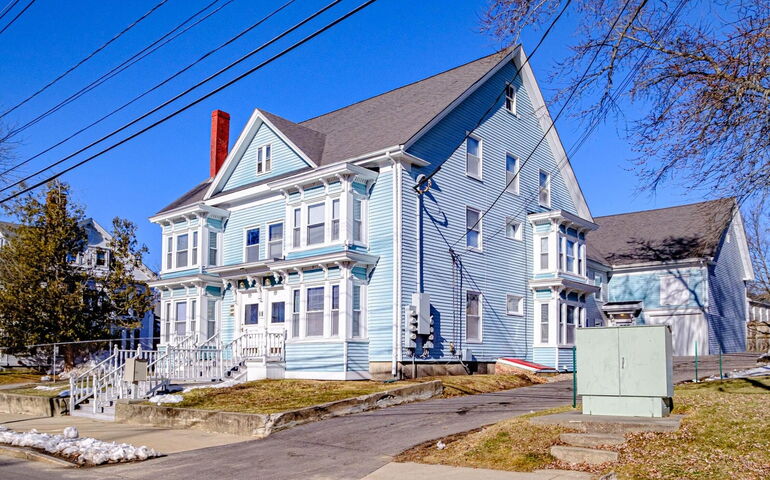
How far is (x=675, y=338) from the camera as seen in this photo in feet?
123

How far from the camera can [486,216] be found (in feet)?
91.0

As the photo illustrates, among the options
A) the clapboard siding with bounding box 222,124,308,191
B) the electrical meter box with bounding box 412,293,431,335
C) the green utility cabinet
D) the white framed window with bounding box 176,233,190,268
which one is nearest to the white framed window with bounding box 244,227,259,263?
the clapboard siding with bounding box 222,124,308,191

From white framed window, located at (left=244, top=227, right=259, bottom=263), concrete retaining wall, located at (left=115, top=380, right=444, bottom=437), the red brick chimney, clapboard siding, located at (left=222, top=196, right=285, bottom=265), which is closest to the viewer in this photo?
concrete retaining wall, located at (left=115, top=380, right=444, bottom=437)

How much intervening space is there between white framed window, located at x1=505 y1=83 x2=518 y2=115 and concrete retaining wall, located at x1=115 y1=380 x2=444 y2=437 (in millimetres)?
14376

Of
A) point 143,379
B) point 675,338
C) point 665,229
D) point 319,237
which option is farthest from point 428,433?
point 665,229

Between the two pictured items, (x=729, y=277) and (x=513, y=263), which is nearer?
(x=513, y=263)

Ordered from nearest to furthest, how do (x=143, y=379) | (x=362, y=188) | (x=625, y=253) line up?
(x=143, y=379), (x=362, y=188), (x=625, y=253)

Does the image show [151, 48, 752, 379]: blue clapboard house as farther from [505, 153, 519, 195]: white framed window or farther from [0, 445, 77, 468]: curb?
[0, 445, 77, 468]: curb

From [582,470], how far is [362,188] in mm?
15274

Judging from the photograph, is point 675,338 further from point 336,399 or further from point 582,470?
point 582,470

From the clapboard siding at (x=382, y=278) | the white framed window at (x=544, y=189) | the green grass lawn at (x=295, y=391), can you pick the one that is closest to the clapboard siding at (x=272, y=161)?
the clapboard siding at (x=382, y=278)

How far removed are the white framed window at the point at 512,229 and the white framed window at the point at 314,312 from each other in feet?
28.6

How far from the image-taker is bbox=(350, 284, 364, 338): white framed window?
76.4 ft

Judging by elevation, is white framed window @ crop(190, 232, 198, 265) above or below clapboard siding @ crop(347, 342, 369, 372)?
above
